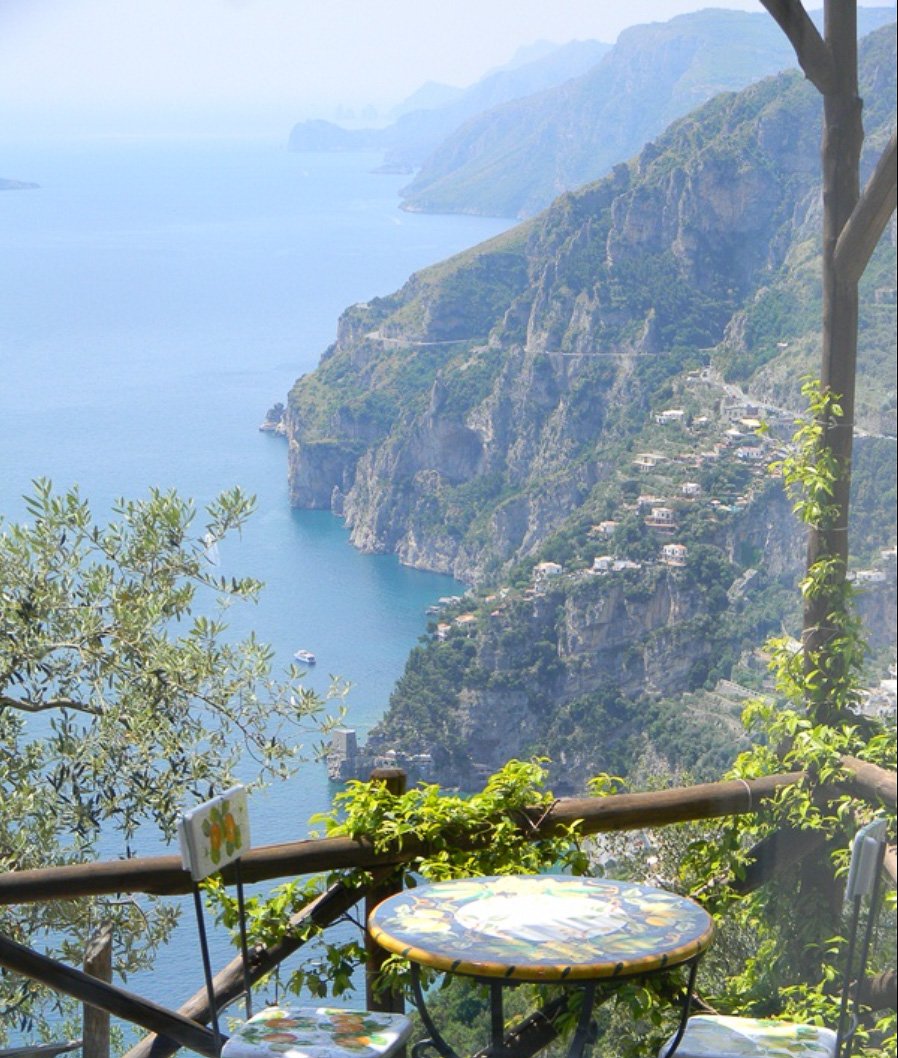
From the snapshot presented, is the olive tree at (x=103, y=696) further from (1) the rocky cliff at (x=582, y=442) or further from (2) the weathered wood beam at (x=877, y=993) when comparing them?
(1) the rocky cliff at (x=582, y=442)

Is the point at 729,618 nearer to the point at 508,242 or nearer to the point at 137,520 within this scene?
the point at 137,520

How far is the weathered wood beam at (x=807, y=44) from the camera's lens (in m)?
2.45

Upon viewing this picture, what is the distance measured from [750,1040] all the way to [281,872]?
730 mm

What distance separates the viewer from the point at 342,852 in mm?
2092

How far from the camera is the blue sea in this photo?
18.8 ft

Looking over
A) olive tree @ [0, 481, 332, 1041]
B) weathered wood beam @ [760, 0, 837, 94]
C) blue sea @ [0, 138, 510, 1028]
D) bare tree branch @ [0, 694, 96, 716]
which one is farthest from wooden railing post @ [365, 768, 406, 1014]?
weathered wood beam @ [760, 0, 837, 94]

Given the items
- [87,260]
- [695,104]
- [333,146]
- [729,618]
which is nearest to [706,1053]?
[333,146]

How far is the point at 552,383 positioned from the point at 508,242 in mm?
3568

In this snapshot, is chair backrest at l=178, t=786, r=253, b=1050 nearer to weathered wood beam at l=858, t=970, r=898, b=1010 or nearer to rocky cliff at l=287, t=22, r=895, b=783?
weathered wood beam at l=858, t=970, r=898, b=1010

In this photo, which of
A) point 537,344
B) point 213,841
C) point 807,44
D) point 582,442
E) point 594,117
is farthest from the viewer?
point 537,344

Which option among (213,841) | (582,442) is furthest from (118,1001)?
(582,442)

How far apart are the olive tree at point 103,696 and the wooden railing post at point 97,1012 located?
3.54 feet

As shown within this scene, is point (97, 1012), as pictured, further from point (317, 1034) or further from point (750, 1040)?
point (750, 1040)

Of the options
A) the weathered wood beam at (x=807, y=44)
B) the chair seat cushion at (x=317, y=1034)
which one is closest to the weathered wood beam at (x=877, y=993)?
the chair seat cushion at (x=317, y=1034)
